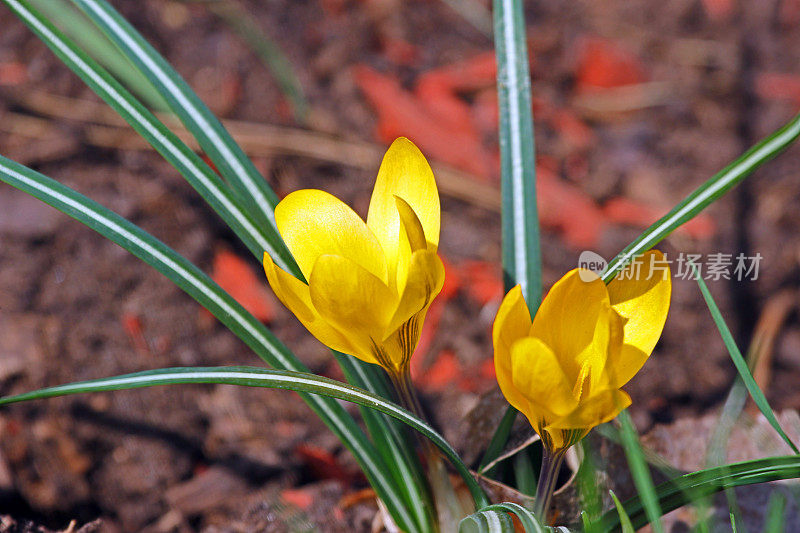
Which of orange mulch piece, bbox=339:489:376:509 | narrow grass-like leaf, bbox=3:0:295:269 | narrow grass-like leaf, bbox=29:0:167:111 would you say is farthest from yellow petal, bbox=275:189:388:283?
narrow grass-like leaf, bbox=29:0:167:111

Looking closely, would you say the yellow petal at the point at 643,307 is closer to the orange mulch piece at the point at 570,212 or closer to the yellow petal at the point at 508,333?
the yellow petal at the point at 508,333

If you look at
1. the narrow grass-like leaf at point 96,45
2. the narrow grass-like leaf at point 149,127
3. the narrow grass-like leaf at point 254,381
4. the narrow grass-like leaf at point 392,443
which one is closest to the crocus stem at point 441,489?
the narrow grass-like leaf at point 392,443

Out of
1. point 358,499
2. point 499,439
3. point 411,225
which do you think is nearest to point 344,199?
point 358,499

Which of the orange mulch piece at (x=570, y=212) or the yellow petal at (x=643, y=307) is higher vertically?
the orange mulch piece at (x=570, y=212)

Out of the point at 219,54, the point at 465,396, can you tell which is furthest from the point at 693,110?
the point at 219,54

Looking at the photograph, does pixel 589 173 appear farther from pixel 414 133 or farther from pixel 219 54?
pixel 219 54

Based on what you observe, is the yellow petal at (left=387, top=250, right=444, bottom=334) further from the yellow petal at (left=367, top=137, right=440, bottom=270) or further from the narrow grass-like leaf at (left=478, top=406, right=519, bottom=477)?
the narrow grass-like leaf at (left=478, top=406, right=519, bottom=477)

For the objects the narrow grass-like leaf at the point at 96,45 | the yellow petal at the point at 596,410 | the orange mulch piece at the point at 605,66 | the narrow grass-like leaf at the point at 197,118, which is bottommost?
the yellow petal at the point at 596,410
